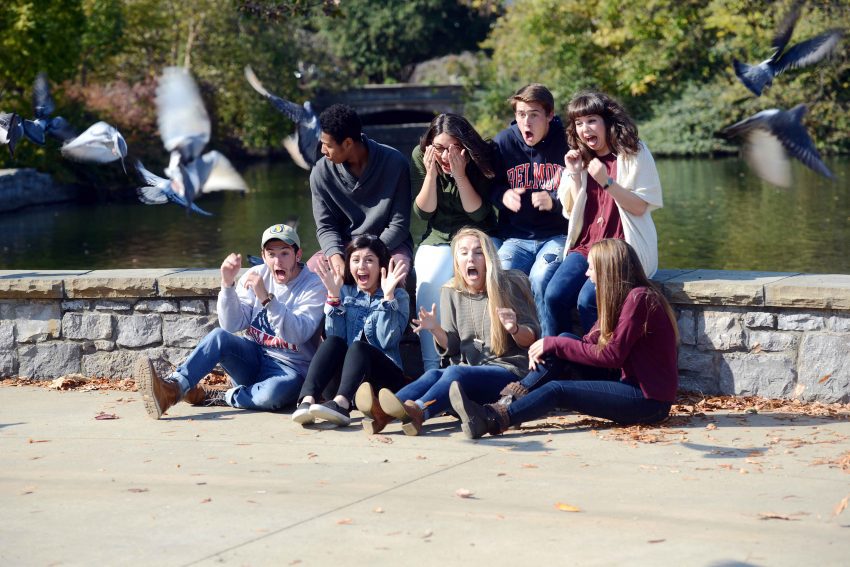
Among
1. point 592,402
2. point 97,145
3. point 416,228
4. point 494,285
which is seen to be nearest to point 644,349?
point 592,402

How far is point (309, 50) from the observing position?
4341cm

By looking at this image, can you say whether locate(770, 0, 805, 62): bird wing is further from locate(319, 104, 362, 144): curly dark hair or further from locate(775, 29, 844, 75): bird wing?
locate(319, 104, 362, 144): curly dark hair

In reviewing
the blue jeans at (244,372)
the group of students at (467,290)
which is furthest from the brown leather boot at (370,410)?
the blue jeans at (244,372)

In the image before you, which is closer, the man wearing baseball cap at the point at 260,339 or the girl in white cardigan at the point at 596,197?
the girl in white cardigan at the point at 596,197

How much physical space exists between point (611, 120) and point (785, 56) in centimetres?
114

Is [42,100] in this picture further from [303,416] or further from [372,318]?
[303,416]

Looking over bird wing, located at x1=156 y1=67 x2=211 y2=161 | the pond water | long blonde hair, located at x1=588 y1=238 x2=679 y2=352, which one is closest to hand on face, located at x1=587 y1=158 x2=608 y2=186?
long blonde hair, located at x1=588 y1=238 x2=679 y2=352

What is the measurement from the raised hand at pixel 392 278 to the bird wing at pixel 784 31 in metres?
2.23

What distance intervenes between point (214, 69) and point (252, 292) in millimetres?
32154

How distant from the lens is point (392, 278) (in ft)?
18.6

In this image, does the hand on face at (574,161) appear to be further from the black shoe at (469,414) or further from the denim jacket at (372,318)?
the black shoe at (469,414)

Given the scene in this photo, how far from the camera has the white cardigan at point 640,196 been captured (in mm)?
5535

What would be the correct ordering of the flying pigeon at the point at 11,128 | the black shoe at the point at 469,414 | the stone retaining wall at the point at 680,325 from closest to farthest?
the black shoe at the point at 469,414 < the stone retaining wall at the point at 680,325 < the flying pigeon at the point at 11,128

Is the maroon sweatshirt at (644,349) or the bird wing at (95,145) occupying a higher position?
the bird wing at (95,145)
